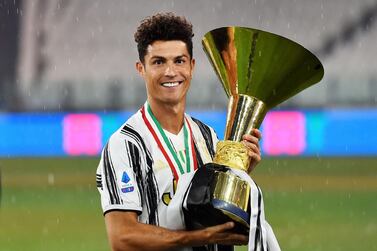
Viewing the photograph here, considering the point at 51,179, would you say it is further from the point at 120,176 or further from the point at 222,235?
the point at 222,235

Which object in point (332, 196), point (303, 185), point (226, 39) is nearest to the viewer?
point (226, 39)

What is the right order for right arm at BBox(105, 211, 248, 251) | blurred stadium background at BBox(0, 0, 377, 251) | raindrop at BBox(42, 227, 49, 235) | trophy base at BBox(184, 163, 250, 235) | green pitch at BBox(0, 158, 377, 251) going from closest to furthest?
1. trophy base at BBox(184, 163, 250, 235)
2. right arm at BBox(105, 211, 248, 251)
3. green pitch at BBox(0, 158, 377, 251)
4. raindrop at BBox(42, 227, 49, 235)
5. blurred stadium background at BBox(0, 0, 377, 251)

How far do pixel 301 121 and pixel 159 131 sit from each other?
13.1m

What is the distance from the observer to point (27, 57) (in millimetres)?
21891

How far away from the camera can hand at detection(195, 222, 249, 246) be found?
2.76m

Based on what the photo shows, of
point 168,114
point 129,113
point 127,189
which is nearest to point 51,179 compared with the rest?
point 129,113

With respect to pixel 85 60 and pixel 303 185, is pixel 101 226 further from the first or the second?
pixel 85 60

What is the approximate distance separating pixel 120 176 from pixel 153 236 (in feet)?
0.80

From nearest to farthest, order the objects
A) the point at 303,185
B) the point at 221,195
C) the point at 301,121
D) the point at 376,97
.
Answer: the point at 221,195, the point at 303,185, the point at 301,121, the point at 376,97

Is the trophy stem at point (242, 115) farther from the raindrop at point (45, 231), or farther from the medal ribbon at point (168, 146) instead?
the raindrop at point (45, 231)

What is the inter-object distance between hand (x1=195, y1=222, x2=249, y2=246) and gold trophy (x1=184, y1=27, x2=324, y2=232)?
0.02 metres

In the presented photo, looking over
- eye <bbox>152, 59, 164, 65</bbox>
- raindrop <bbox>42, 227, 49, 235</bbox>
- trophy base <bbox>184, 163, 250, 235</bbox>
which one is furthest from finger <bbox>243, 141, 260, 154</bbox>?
raindrop <bbox>42, 227, 49, 235</bbox>

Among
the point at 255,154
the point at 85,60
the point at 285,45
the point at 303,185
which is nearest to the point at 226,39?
the point at 285,45

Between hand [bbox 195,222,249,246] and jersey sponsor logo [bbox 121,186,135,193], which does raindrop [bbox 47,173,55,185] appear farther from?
hand [bbox 195,222,249,246]
